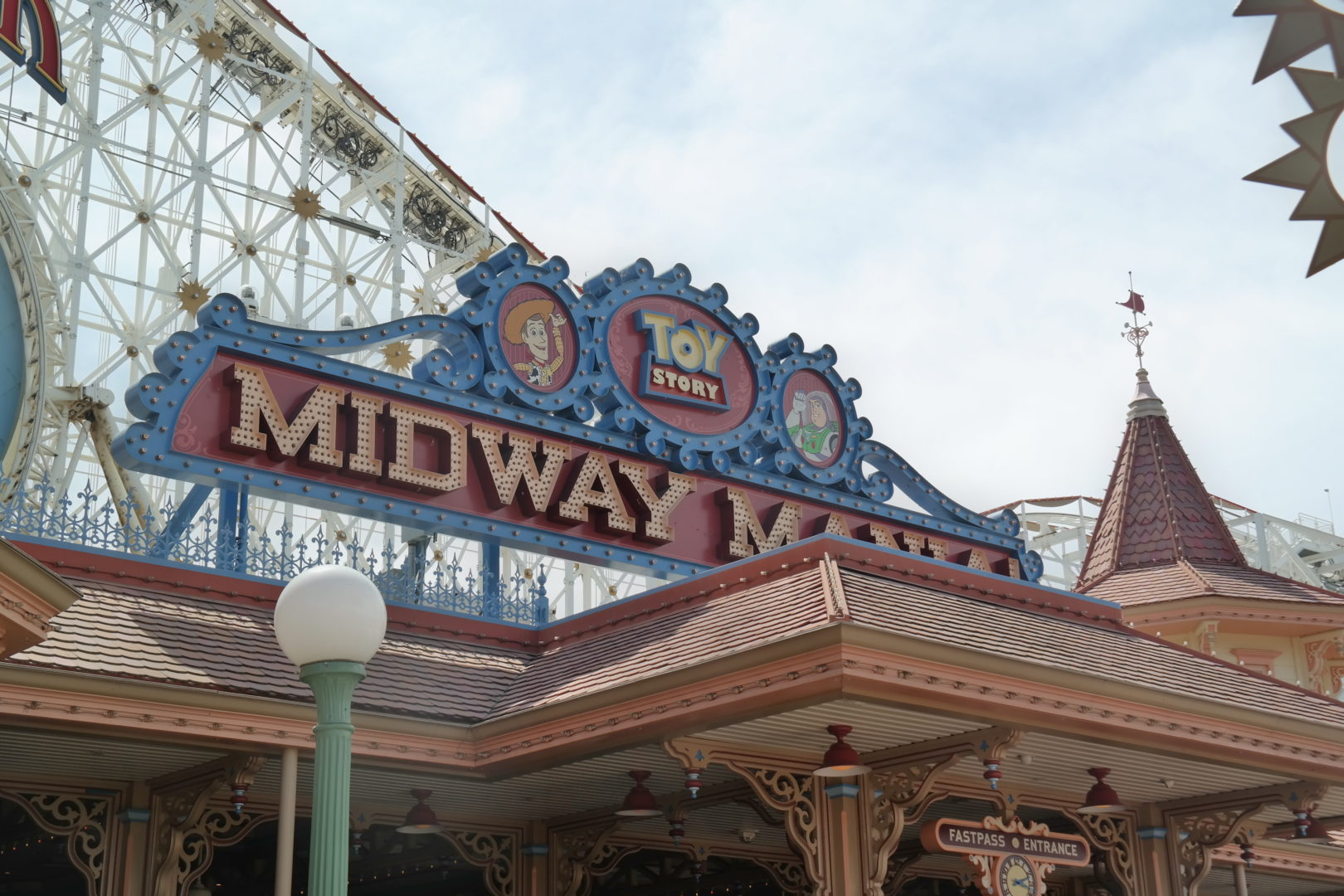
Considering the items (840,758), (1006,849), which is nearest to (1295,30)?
(840,758)

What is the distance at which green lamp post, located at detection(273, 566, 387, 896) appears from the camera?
5.39m

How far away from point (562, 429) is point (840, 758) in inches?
220

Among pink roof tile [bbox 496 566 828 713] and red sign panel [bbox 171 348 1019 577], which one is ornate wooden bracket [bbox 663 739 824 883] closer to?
pink roof tile [bbox 496 566 828 713]

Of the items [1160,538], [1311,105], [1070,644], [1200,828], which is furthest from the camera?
[1160,538]

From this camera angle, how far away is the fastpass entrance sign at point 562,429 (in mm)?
12094

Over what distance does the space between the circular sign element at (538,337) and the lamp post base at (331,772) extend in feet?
27.7

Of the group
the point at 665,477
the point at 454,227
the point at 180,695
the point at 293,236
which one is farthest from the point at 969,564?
the point at 454,227

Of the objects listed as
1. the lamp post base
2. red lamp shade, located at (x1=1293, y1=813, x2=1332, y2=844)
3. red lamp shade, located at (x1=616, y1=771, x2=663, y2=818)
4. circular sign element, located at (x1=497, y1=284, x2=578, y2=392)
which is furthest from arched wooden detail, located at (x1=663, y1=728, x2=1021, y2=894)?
circular sign element, located at (x1=497, y1=284, x2=578, y2=392)

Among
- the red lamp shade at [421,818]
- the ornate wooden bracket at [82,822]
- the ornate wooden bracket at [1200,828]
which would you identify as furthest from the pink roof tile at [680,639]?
the ornate wooden bracket at [1200,828]

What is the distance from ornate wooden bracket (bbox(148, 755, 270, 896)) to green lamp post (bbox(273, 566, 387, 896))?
414cm

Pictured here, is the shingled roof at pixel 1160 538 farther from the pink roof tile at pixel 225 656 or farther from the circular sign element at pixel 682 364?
the pink roof tile at pixel 225 656

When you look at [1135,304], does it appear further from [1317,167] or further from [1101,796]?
[1317,167]

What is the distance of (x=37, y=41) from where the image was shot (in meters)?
13.7

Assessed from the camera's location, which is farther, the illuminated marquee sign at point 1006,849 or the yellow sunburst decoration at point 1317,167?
the illuminated marquee sign at point 1006,849
